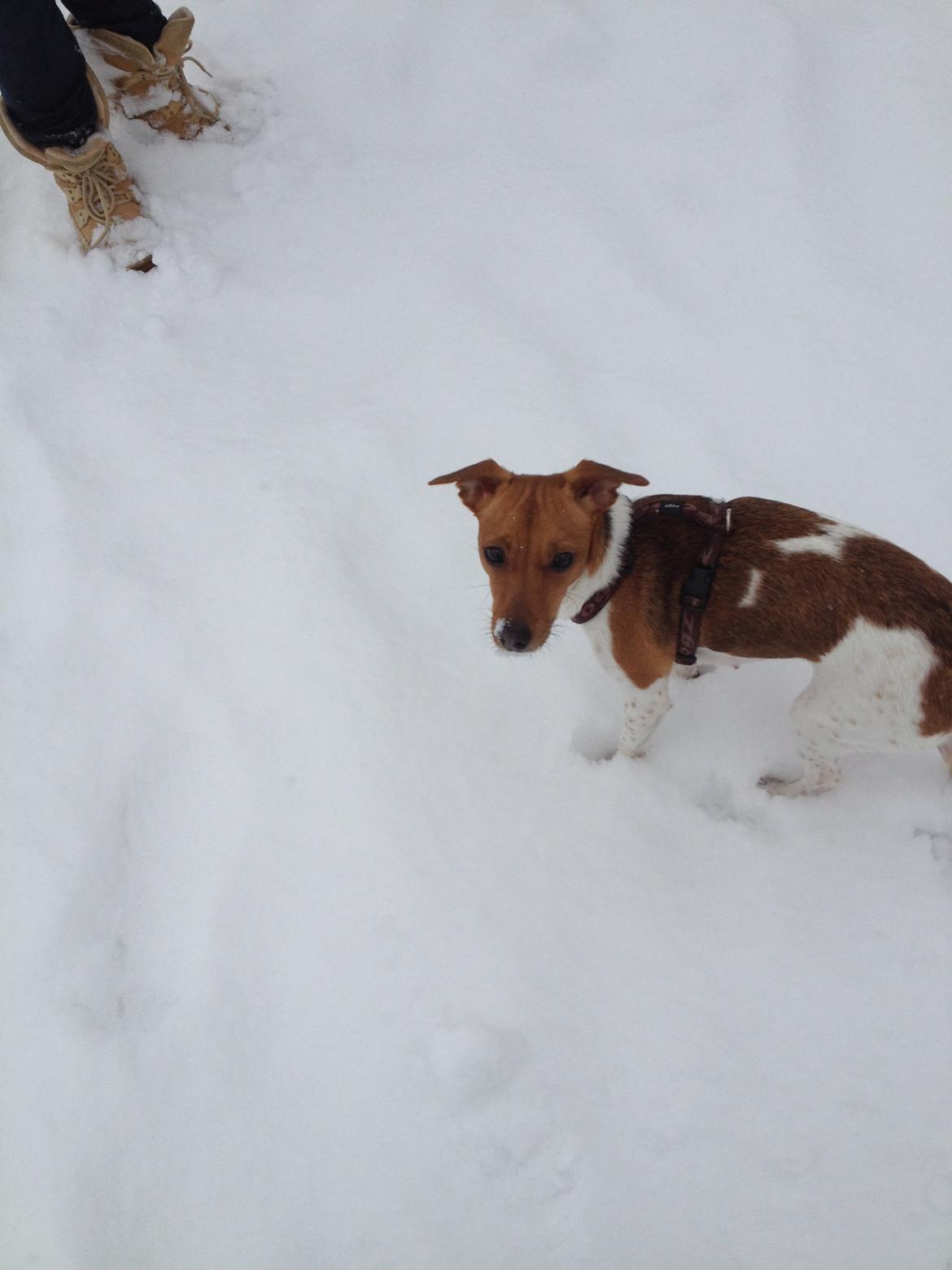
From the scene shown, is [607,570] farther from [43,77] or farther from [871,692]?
[43,77]

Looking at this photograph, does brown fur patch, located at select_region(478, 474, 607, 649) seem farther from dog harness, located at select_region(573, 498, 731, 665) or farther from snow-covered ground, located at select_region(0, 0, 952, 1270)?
snow-covered ground, located at select_region(0, 0, 952, 1270)

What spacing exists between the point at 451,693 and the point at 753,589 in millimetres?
1192

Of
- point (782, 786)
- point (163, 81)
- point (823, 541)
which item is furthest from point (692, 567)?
point (163, 81)

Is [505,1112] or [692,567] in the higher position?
[692,567]

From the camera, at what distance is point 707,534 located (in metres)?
2.38

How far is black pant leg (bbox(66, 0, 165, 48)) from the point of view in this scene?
11.4 ft

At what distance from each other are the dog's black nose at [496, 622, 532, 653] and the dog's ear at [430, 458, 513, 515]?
48 centimetres

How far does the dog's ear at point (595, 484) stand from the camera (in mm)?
2234

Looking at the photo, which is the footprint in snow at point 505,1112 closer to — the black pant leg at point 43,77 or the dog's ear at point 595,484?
the dog's ear at point 595,484

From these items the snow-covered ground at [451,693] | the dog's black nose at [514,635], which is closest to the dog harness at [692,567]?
the dog's black nose at [514,635]

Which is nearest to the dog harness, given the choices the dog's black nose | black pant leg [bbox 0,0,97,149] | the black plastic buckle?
the black plastic buckle

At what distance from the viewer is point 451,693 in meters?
2.89

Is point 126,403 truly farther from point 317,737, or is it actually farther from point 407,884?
point 407,884

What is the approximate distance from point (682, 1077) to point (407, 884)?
1010mm
